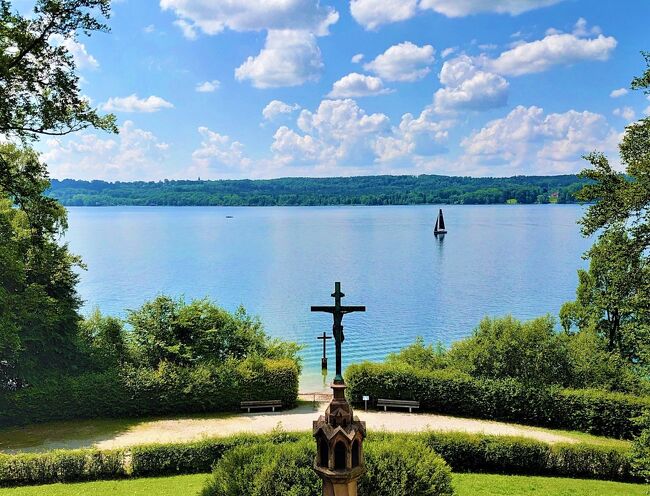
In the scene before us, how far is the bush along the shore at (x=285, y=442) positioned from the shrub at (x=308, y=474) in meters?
2.87

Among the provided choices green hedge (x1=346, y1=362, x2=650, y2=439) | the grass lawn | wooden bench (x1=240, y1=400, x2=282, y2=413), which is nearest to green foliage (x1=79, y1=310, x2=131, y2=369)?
wooden bench (x1=240, y1=400, x2=282, y2=413)

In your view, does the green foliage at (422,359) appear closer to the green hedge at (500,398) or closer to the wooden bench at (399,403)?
the green hedge at (500,398)

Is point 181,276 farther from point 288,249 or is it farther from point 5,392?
point 5,392

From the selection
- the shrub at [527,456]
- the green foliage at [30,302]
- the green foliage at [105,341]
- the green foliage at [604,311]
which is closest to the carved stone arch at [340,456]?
the shrub at [527,456]

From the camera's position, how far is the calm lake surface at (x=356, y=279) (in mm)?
40688

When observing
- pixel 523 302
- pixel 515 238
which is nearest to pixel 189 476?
pixel 523 302

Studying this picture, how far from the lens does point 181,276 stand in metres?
63.6

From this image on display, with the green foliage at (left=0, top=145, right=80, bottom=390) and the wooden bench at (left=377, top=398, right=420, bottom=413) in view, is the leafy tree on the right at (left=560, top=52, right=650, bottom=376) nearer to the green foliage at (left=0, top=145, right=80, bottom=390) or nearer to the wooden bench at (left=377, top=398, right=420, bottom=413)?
the wooden bench at (left=377, top=398, right=420, bottom=413)

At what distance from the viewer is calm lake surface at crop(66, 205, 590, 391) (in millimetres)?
40688

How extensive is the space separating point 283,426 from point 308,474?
8.45m

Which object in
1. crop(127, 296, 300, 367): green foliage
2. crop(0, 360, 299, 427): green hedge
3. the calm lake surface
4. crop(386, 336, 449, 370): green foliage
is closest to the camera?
crop(0, 360, 299, 427): green hedge

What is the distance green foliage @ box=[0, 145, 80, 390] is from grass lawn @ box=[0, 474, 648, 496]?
7.16 meters

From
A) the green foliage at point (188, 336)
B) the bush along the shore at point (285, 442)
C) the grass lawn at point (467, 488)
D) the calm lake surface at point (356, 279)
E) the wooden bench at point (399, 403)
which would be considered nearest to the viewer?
the grass lawn at point (467, 488)

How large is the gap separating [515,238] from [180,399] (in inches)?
3700
